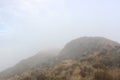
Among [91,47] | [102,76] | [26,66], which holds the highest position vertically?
[91,47]

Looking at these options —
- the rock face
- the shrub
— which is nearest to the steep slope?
the rock face

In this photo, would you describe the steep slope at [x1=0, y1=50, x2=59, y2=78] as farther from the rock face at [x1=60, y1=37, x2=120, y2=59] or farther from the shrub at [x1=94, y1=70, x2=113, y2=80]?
the shrub at [x1=94, y1=70, x2=113, y2=80]

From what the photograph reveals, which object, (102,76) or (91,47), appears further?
(91,47)

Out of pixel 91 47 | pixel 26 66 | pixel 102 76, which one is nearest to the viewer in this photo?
pixel 102 76

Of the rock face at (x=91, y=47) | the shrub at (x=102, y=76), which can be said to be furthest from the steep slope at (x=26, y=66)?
the shrub at (x=102, y=76)

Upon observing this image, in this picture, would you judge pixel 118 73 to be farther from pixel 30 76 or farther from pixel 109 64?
pixel 30 76

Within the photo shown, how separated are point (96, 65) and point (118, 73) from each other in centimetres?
490

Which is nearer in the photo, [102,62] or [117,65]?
[117,65]

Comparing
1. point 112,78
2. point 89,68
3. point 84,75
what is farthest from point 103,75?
point 89,68

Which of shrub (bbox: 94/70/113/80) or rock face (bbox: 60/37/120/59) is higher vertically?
rock face (bbox: 60/37/120/59)

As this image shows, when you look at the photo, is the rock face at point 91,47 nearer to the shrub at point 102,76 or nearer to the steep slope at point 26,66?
the steep slope at point 26,66

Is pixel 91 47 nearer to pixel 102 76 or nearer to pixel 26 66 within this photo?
pixel 26 66

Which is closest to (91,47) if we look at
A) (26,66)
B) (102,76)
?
(26,66)

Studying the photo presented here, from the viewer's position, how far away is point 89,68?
20594mm
